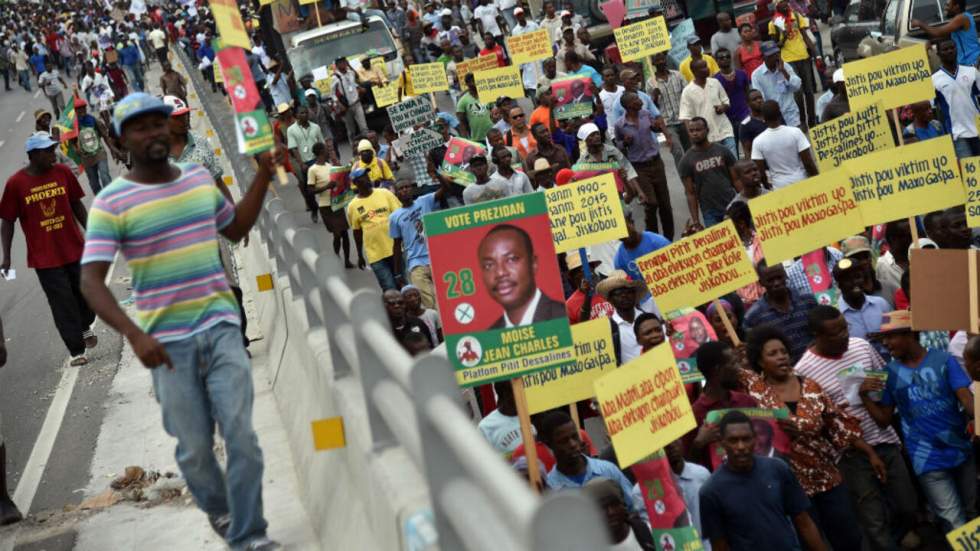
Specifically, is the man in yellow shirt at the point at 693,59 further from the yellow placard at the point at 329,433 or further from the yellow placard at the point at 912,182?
the yellow placard at the point at 329,433

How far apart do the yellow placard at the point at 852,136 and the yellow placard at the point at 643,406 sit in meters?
5.40

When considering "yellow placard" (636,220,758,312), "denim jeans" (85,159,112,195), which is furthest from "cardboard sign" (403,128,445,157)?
"yellow placard" (636,220,758,312)

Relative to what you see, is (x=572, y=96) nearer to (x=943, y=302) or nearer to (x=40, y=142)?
(x=40, y=142)

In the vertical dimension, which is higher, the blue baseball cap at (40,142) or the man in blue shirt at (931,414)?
the blue baseball cap at (40,142)

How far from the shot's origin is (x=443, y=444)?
4.34 metres

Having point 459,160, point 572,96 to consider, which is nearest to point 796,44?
point 572,96

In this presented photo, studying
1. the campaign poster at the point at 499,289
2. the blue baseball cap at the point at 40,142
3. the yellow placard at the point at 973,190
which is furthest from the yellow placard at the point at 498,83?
the campaign poster at the point at 499,289

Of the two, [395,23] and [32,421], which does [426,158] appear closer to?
[32,421]

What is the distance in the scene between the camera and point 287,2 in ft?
104

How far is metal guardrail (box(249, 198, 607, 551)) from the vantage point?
123 inches

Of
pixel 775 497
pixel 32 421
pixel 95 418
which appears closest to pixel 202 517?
pixel 775 497

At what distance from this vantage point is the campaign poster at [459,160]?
1484cm

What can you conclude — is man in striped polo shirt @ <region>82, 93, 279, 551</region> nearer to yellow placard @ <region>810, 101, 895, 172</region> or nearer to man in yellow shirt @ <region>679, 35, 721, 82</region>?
yellow placard @ <region>810, 101, 895, 172</region>

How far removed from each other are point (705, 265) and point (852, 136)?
3.12 meters
